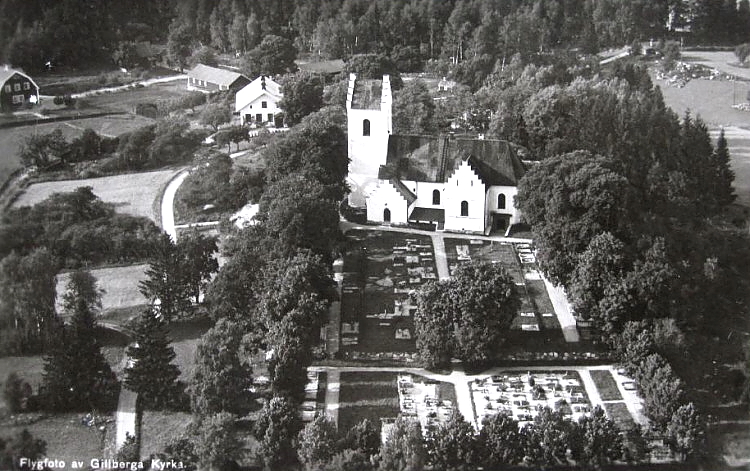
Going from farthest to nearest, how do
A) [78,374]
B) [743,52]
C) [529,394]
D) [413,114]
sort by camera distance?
[743,52] < [413,114] < [529,394] < [78,374]

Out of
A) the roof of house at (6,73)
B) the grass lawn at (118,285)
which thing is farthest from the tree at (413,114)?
the roof of house at (6,73)

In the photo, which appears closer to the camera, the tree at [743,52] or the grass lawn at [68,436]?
the grass lawn at [68,436]

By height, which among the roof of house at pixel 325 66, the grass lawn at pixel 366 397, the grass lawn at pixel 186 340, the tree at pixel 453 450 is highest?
the roof of house at pixel 325 66

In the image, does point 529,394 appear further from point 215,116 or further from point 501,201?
point 215,116

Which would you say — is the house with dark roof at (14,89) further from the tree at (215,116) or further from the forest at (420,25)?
the forest at (420,25)

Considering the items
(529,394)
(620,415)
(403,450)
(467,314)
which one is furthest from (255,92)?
(403,450)

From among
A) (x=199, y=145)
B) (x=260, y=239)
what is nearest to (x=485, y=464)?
(x=260, y=239)

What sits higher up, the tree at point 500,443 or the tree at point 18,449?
the tree at point 18,449

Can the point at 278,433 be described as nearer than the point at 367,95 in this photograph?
Yes
